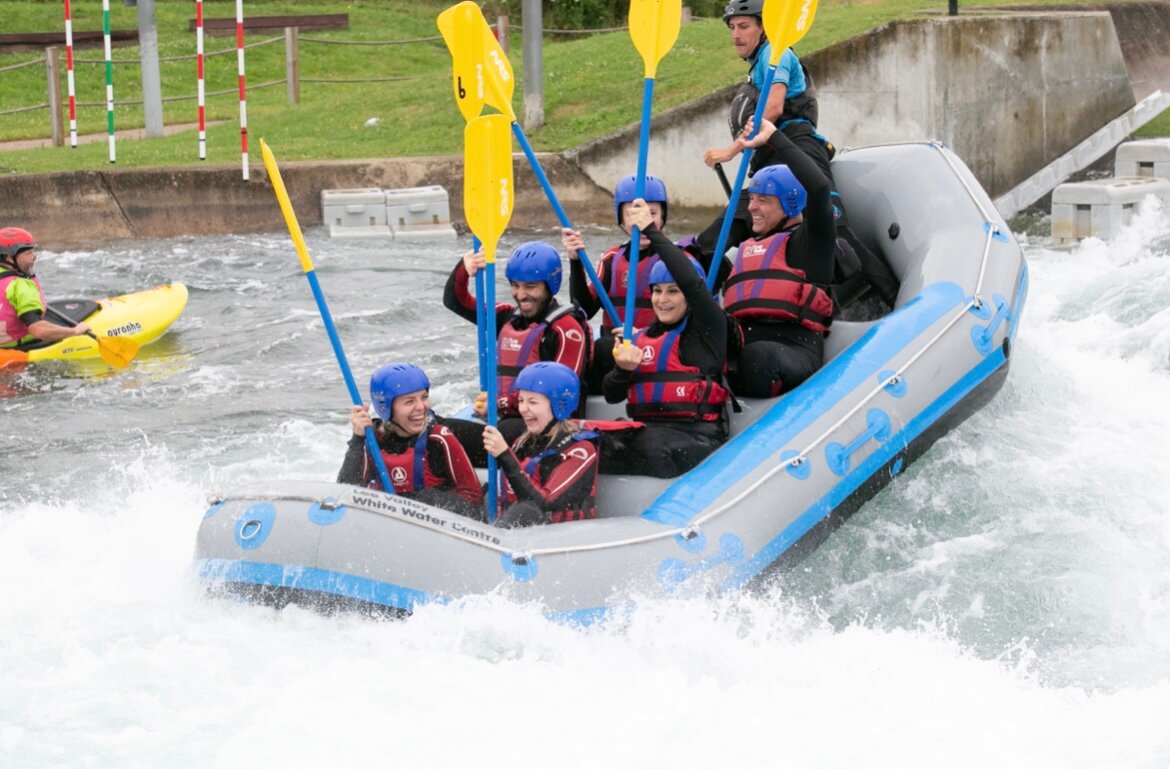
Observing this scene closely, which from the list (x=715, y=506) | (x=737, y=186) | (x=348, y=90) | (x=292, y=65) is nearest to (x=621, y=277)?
(x=737, y=186)

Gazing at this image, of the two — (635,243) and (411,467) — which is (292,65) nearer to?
(635,243)

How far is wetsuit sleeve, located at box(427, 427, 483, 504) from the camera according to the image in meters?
4.96

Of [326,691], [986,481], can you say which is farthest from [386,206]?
[326,691]

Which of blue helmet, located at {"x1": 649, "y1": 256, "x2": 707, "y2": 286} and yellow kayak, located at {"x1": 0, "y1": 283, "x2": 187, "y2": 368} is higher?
blue helmet, located at {"x1": 649, "y1": 256, "x2": 707, "y2": 286}

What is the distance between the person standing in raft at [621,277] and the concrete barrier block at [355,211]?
6317mm

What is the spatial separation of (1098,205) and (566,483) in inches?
278

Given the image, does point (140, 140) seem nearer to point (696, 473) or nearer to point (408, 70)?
point (408, 70)

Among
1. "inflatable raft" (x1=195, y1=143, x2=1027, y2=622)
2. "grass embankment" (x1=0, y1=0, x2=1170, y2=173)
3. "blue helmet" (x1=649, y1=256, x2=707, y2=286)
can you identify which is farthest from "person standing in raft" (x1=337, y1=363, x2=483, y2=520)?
"grass embankment" (x1=0, y1=0, x2=1170, y2=173)

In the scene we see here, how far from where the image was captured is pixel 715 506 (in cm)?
487

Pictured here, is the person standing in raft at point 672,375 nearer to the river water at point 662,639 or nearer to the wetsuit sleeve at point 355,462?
the river water at point 662,639

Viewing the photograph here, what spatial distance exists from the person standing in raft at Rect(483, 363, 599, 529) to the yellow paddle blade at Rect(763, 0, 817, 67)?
1.54 metres

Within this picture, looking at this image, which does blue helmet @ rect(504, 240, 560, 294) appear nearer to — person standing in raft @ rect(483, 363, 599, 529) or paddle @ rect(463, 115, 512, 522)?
paddle @ rect(463, 115, 512, 522)

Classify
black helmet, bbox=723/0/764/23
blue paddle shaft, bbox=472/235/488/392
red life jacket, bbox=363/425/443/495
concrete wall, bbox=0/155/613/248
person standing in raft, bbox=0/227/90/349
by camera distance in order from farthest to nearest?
concrete wall, bbox=0/155/613/248, person standing in raft, bbox=0/227/90/349, black helmet, bbox=723/0/764/23, blue paddle shaft, bbox=472/235/488/392, red life jacket, bbox=363/425/443/495

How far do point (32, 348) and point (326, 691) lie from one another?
4896 millimetres
